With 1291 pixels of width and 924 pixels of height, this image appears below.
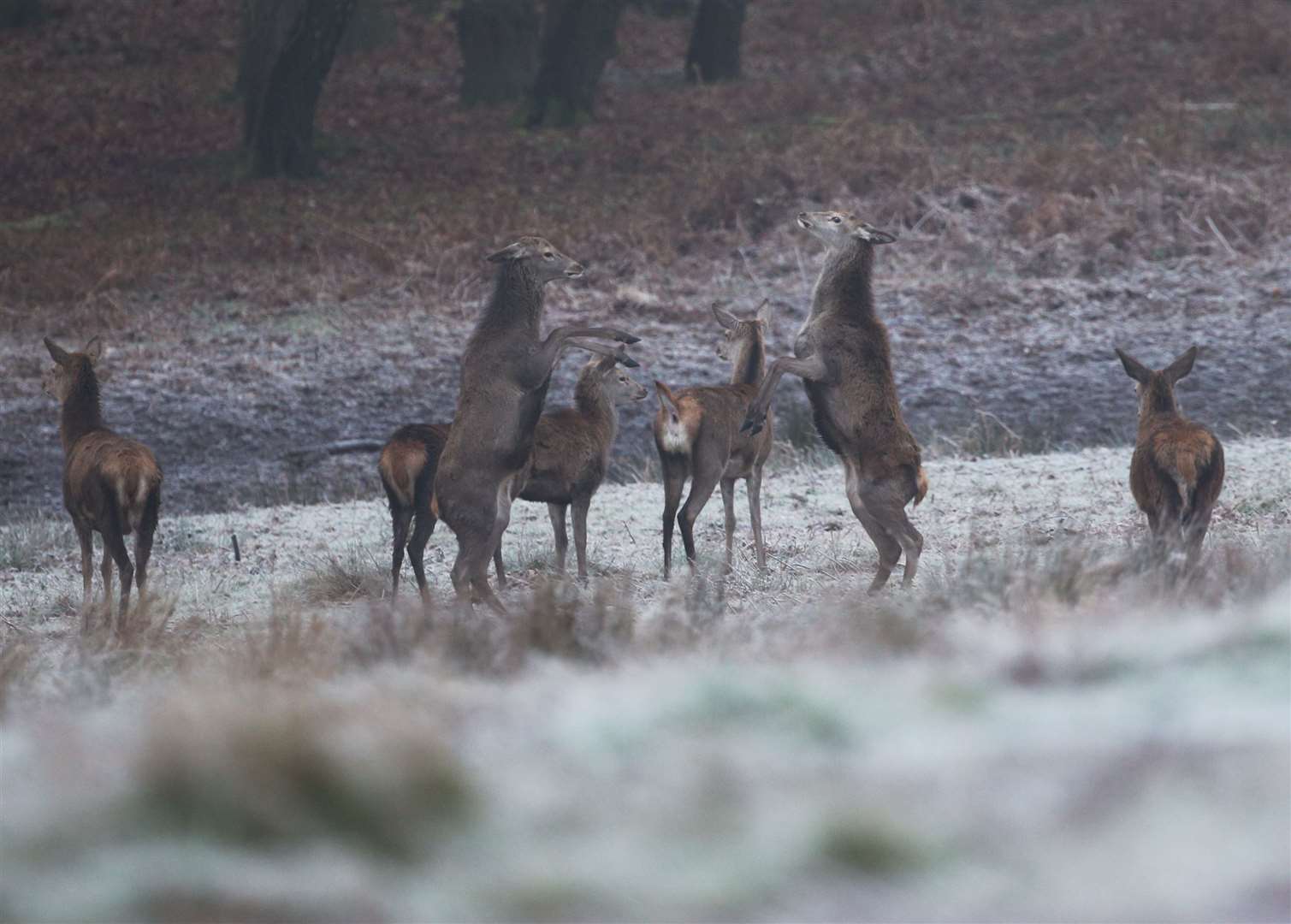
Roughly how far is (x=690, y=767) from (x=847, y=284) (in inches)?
222

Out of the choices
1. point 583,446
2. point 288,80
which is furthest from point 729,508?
point 288,80

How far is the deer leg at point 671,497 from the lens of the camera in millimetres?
9164

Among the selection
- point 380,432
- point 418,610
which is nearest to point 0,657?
point 418,610

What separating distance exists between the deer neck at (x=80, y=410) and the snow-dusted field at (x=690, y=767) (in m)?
3.76

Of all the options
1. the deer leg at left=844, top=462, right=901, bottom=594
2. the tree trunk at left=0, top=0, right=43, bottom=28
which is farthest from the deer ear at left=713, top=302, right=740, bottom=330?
the tree trunk at left=0, top=0, right=43, bottom=28

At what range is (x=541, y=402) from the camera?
8.60 m

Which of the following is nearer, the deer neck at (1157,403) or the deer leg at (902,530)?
the deer leg at (902,530)

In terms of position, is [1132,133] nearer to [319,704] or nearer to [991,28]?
[991,28]

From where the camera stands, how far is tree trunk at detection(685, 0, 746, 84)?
25.4 meters

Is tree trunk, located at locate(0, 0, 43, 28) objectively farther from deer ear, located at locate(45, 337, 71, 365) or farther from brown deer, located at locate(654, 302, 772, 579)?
brown deer, located at locate(654, 302, 772, 579)

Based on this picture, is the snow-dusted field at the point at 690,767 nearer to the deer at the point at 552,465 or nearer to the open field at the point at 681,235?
the deer at the point at 552,465

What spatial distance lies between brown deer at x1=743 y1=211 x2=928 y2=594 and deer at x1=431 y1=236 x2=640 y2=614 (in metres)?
0.97

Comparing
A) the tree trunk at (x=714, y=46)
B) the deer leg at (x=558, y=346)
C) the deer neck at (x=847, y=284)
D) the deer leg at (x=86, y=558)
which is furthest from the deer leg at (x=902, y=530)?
the tree trunk at (x=714, y=46)

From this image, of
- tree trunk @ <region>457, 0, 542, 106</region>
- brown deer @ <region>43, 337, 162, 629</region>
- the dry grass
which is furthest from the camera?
Answer: tree trunk @ <region>457, 0, 542, 106</region>
